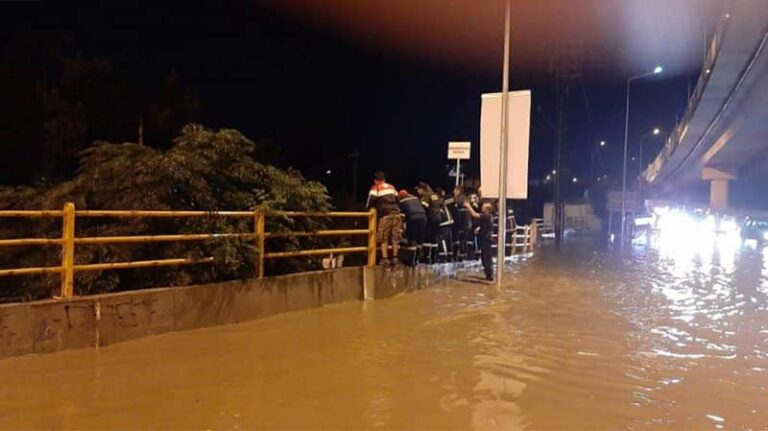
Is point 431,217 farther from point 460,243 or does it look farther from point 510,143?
point 510,143

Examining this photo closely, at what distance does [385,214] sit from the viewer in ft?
41.4

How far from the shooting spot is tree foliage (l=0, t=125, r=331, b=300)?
337 inches

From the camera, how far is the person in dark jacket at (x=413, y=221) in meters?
13.2

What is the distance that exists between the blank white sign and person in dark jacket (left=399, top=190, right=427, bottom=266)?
202cm

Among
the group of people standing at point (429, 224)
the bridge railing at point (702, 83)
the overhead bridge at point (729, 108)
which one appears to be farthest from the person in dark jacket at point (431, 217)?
the bridge railing at point (702, 83)

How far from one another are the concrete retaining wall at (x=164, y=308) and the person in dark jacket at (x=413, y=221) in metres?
1.38

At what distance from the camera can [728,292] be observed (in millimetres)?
13703

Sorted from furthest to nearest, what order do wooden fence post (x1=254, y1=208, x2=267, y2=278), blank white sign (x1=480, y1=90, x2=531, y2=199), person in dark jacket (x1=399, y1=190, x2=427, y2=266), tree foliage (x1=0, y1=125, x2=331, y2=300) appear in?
blank white sign (x1=480, y1=90, x2=531, y2=199) < person in dark jacket (x1=399, y1=190, x2=427, y2=266) < wooden fence post (x1=254, y1=208, x2=267, y2=278) < tree foliage (x1=0, y1=125, x2=331, y2=300)

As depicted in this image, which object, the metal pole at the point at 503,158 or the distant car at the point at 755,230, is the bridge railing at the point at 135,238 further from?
the distant car at the point at 755,230

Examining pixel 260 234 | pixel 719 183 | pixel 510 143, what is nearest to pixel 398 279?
pixel 260 234

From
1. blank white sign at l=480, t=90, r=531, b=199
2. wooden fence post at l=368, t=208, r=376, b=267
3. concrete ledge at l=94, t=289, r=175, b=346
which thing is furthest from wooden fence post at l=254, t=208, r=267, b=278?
blank white sign at l=480, t=90, r=531, b=199

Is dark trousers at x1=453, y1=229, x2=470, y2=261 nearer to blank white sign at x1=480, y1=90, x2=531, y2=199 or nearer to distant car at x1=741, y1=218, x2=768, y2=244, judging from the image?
blank white sign at x1=480, y1=90, x2=531, y2=199

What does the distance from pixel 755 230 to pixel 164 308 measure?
38044 mm

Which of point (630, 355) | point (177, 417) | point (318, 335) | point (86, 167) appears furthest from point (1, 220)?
point (630, 355)
